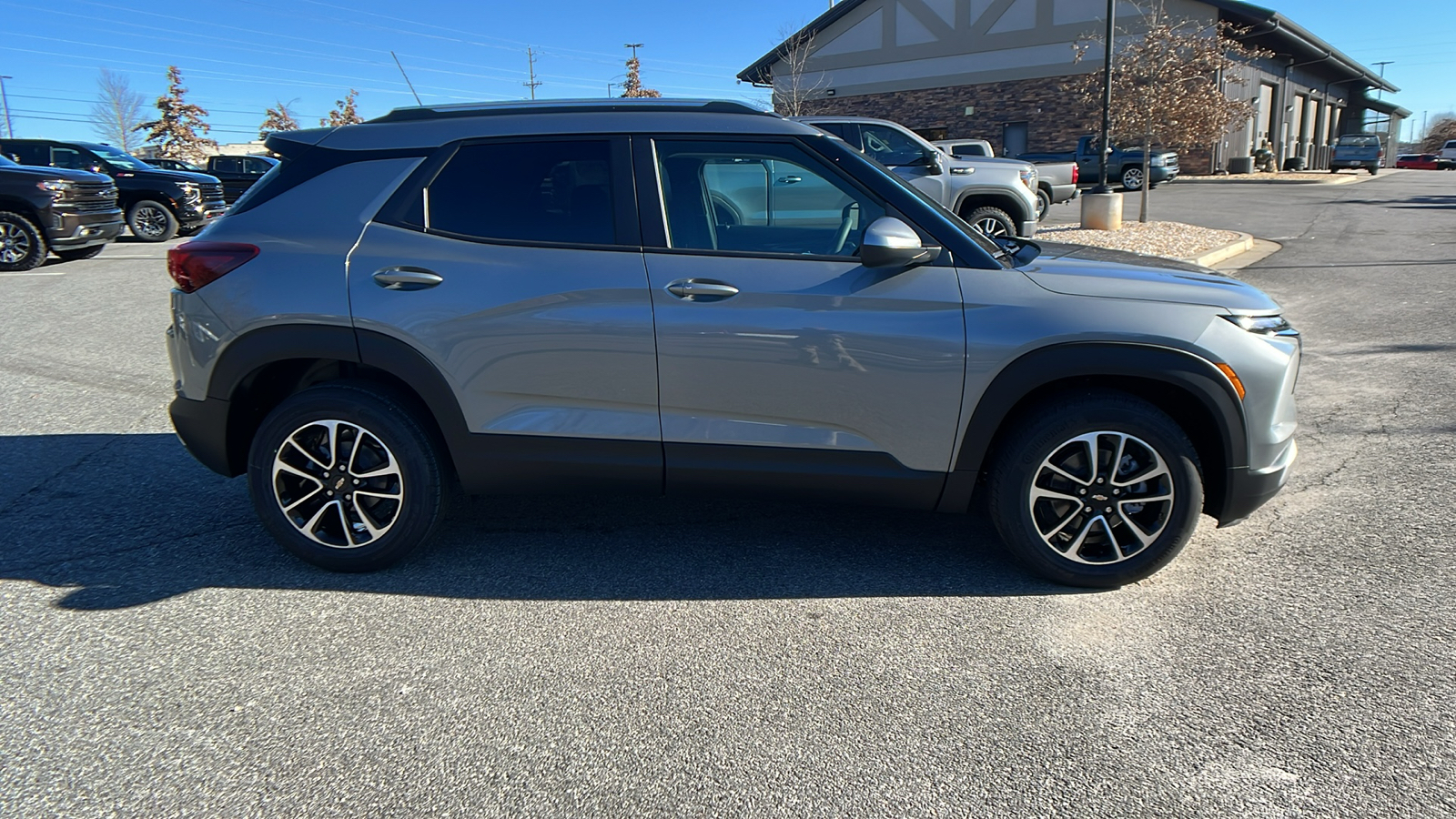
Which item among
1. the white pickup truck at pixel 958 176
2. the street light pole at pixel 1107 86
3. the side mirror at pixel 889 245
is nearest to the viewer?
the side mirror at pixel 889 245

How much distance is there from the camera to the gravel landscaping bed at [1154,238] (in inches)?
532

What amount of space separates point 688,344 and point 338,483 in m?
1.54

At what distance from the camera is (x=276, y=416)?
3.72 metres

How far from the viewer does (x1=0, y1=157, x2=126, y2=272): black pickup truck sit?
43.3 ft

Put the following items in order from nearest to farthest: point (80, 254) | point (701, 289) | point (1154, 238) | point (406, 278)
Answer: point (701, 289) → point (406, 278) → point (1154, 238) → point (80, 254)

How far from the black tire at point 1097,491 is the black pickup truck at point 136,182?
18.0 metres

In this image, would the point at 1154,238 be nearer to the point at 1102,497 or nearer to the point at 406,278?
the point at 1102,497

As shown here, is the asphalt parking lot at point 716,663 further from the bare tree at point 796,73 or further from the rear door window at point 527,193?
the bare tree at point 796,73

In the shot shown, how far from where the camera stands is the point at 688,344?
11.5 ft

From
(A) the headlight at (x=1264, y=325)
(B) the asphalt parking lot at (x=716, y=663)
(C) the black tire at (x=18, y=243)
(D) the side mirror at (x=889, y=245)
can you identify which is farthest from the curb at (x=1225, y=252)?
(C) the black tire at (x=18, y=243)

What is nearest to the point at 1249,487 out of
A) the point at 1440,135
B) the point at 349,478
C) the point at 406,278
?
the point at 406,278

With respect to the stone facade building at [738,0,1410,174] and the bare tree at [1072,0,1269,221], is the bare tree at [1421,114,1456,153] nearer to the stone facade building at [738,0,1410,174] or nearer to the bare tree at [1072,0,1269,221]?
the stone facade building at [738,0,1410,174]

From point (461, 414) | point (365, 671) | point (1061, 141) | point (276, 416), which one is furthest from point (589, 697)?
point (1061, 141)

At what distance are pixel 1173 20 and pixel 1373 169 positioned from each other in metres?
15.5
